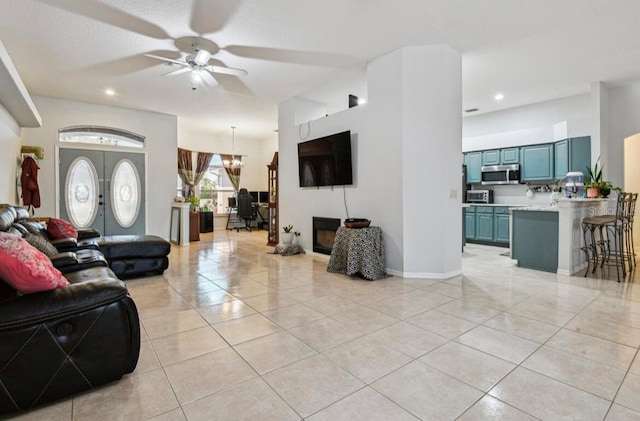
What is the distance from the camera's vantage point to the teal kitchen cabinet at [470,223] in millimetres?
7273

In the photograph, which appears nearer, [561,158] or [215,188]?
[561,158]

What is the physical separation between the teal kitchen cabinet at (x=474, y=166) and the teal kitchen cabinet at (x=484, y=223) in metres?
0.71

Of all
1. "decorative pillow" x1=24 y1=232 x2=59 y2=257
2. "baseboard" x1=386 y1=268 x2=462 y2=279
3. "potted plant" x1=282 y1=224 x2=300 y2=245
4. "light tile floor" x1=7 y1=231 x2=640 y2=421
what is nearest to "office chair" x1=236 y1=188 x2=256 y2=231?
"potted plant" x1=282 y1=224 x2=300 y2=245

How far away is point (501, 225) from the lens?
6828 millimetres

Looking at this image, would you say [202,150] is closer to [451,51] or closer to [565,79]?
[451,51]

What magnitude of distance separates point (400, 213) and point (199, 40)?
11.0 feet

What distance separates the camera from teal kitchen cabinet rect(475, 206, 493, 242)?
7.00 metres

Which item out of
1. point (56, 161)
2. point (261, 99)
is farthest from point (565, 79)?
point (56, 161)

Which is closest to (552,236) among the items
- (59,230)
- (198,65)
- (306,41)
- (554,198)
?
(554,198)

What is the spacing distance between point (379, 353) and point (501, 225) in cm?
575

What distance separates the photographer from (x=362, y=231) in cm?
433

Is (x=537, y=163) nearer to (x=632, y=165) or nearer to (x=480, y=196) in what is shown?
(x=480, y=196)

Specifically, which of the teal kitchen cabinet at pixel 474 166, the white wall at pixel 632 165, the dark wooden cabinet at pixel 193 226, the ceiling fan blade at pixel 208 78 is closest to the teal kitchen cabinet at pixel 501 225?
the teal kitchen cabinet at pixel 474 166

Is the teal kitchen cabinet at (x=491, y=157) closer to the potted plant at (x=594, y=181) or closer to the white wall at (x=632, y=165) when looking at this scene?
the potted plant at (x=594, y=181)
